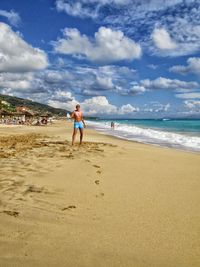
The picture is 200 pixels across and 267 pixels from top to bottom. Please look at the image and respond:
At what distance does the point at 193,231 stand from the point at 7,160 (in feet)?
17.9

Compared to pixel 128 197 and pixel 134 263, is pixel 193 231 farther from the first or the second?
pixel 128 197

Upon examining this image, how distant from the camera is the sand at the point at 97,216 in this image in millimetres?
2982

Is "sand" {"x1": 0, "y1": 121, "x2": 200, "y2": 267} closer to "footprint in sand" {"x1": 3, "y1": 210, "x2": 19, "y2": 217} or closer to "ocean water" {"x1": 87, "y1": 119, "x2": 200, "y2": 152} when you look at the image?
"footprint in sand" {"x1": 3, "y1": 210, "x2": 19, "y2": 217}

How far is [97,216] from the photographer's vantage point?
4.05 metres

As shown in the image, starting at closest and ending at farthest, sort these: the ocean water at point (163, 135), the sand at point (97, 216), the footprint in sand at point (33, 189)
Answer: the sand at point (97, 216) < the footprint in sand at point (33, 189) < the ocean water at point (163, 135)

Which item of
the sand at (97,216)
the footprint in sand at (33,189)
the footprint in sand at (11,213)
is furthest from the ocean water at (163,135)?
the footprint in sand at (11,213)

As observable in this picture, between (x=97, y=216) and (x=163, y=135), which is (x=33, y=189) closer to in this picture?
(x=97, y=216)

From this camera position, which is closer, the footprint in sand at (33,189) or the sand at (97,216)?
the sand at (97,216)

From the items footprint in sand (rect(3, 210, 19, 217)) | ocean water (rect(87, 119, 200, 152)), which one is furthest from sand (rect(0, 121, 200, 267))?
ocean water (rect(87, 119, 200, 152))

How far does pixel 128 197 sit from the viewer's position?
4.98 m

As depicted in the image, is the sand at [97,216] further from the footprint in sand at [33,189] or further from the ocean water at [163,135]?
the ocean water at [163,135]

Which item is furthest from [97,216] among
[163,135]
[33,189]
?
[163,135]

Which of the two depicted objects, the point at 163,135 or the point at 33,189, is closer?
the point at 33,189

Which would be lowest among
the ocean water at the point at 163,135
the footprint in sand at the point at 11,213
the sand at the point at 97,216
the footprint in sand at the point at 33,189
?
the ocean water at the point at 163,135
